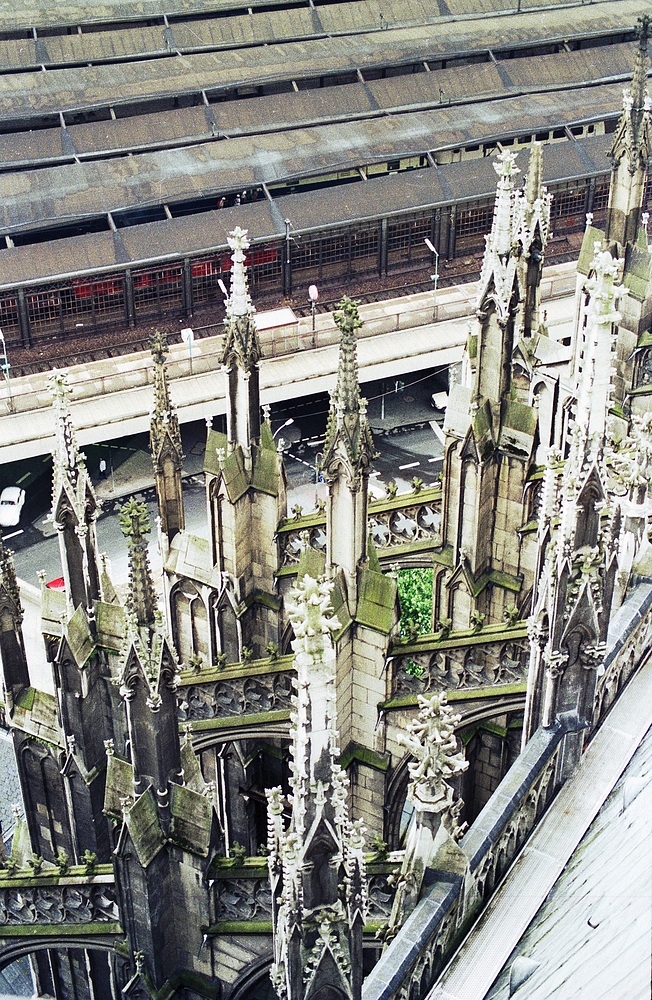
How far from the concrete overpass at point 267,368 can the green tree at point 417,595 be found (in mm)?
23947

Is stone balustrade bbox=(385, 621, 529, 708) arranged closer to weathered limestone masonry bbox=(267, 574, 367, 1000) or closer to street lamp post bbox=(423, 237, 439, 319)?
weathered limestone masonry bbox=(267, 574, 367, 1000)

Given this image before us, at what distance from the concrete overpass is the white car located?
4.17m

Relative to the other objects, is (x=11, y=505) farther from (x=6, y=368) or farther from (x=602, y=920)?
(x=602, y=920)

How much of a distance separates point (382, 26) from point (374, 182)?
31.6 m

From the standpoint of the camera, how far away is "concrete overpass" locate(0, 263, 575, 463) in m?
78.4

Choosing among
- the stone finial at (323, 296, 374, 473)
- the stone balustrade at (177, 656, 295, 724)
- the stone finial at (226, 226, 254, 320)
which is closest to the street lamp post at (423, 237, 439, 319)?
the stone finial at (226, 226, 254, 320)

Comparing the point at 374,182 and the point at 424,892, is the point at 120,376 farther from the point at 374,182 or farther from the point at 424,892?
the point at 424,892

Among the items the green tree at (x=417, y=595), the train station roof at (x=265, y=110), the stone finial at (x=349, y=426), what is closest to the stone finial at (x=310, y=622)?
the stone finial at (x=349, y=426)

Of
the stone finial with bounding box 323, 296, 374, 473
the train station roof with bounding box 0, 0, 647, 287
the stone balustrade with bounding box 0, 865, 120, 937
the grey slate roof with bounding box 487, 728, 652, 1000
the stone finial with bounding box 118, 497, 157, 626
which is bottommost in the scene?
the stone balustrade with bounding box 0, 865, 120, 937

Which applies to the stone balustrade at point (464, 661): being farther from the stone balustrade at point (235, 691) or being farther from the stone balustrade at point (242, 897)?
the stone balustrade at point (242, 897)

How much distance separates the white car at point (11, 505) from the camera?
79375mm

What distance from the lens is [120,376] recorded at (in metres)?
81.2

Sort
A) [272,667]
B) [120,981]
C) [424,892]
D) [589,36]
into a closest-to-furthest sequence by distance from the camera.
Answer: [424,892]
[120,981]
[272,667]
[589,36]

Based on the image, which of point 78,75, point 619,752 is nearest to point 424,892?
point 619,752
